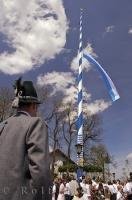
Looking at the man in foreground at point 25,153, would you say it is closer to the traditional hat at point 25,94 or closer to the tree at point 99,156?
the traditional hat at point 25,94

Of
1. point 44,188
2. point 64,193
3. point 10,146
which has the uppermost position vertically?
point 64,193

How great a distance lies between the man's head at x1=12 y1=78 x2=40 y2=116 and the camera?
4.24 metres

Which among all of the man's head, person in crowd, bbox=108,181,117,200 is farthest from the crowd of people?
the man's head

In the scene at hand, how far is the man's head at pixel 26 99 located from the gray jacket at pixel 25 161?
4.6 inches

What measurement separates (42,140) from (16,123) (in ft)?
1.28

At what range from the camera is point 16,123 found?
4.20 m

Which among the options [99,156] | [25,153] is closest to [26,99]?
[25,153]

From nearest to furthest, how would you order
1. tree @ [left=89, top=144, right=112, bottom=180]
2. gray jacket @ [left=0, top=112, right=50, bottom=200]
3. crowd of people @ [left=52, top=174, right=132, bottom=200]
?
gray jacket @ [left=0, top=112, right=50, bottom=200]
crowd of people @ [left=52, top=174, right=132, bottom=200]
tree @ [left=89, top=144, right=112, bottom=180]

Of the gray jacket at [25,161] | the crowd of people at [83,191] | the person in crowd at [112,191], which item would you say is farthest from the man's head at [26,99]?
the person in crowd at [112,191]

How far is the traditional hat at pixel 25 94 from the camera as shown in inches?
167

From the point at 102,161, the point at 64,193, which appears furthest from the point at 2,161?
the point at 102,161

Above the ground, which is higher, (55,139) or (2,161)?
(55,139)

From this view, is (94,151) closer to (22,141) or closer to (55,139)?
(55,139)

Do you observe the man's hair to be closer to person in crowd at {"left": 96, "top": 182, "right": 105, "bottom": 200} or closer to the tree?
person in crowd at {"left": 96, "top": 182, "right": 105, "bottom": 200}
